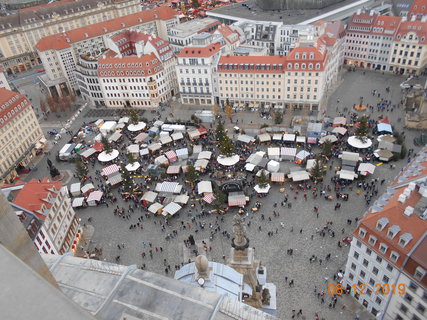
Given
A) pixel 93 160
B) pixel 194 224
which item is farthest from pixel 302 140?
pixel 93 160

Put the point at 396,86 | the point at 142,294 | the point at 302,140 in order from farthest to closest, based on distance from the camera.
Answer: the point at 396,86 → the point at 302,140 → the point at 142,294

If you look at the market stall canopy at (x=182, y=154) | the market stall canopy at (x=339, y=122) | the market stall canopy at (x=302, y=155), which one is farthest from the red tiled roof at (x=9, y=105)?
the market stall canopy at (x=339, y=122)

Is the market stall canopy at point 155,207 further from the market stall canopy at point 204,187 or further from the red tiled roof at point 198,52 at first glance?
the red tiled roof at point 198,52

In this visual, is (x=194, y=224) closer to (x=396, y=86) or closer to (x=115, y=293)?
(x=115, y=293)

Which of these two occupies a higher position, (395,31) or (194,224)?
(395,31)

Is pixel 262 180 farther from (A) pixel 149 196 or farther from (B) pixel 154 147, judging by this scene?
(B) pixel 154 147

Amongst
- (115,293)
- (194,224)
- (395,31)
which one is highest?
(115,293)
